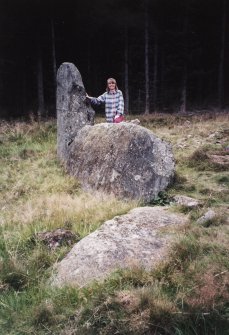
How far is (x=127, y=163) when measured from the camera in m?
8.55

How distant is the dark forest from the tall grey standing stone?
1253 cm

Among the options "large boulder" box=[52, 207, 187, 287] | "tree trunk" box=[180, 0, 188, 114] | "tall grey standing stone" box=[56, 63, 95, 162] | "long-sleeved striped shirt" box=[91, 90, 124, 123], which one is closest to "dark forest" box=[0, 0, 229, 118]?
"tree trunk" box=[180, 0, 188, 114]

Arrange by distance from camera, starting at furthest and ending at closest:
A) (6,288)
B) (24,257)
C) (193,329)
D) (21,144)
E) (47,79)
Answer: (47,79)
(21,144)
(24,257)
(6,288)
(193,329)

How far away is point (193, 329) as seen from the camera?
4074 millimetres

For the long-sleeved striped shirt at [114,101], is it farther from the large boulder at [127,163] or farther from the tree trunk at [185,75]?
the tree trunk at [185,75]

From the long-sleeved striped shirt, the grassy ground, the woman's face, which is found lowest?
the grassy ground

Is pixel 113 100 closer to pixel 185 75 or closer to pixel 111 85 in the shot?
pixel 111 85

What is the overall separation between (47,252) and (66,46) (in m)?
27.7

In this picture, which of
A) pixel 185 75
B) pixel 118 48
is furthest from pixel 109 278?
pixel 118 48

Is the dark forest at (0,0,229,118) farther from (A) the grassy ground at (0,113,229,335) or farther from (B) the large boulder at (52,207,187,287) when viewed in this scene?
(B) the large boulder at (52,207,187,287)

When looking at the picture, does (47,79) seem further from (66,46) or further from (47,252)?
(47,252)

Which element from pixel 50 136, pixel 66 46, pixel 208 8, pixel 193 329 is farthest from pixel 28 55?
pixel 193 329

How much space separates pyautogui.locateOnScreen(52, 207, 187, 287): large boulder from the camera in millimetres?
5035

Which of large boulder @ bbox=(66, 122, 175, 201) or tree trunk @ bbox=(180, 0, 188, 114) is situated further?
tree trunk @ bbox=(180, 0, 188, 114)
